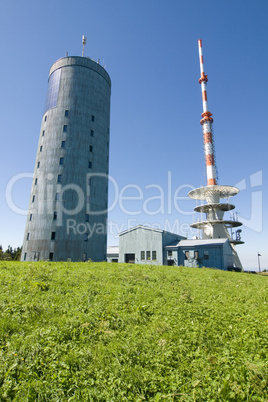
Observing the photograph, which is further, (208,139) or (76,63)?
(208,139)

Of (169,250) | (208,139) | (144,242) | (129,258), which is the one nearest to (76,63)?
(208,139)

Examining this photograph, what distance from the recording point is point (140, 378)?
468 centimetres

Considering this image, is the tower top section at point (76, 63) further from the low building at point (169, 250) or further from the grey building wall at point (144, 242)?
the grey building wall at point (144, 242)

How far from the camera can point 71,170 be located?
1563 inches

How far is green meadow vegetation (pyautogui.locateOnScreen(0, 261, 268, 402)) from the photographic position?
4.44 metres

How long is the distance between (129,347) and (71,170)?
121 ft

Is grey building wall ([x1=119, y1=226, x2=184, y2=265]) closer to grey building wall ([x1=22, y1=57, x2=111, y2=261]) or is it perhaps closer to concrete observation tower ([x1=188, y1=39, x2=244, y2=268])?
grey building wall ([x1=22, y1=57, x2=111, y2=261])

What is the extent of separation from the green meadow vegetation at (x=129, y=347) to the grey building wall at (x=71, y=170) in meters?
28.7

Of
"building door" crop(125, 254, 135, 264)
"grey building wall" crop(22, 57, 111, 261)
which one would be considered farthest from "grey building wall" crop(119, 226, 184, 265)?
"grey building wall" crop(22, 57, 111, 261)

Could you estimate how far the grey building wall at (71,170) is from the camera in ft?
122

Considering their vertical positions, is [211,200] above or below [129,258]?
above

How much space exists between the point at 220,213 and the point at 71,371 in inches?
2151

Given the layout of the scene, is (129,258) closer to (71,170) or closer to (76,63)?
(71,170)

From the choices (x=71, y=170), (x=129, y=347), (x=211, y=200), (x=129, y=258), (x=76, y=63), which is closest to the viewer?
(x=129, y=347)
